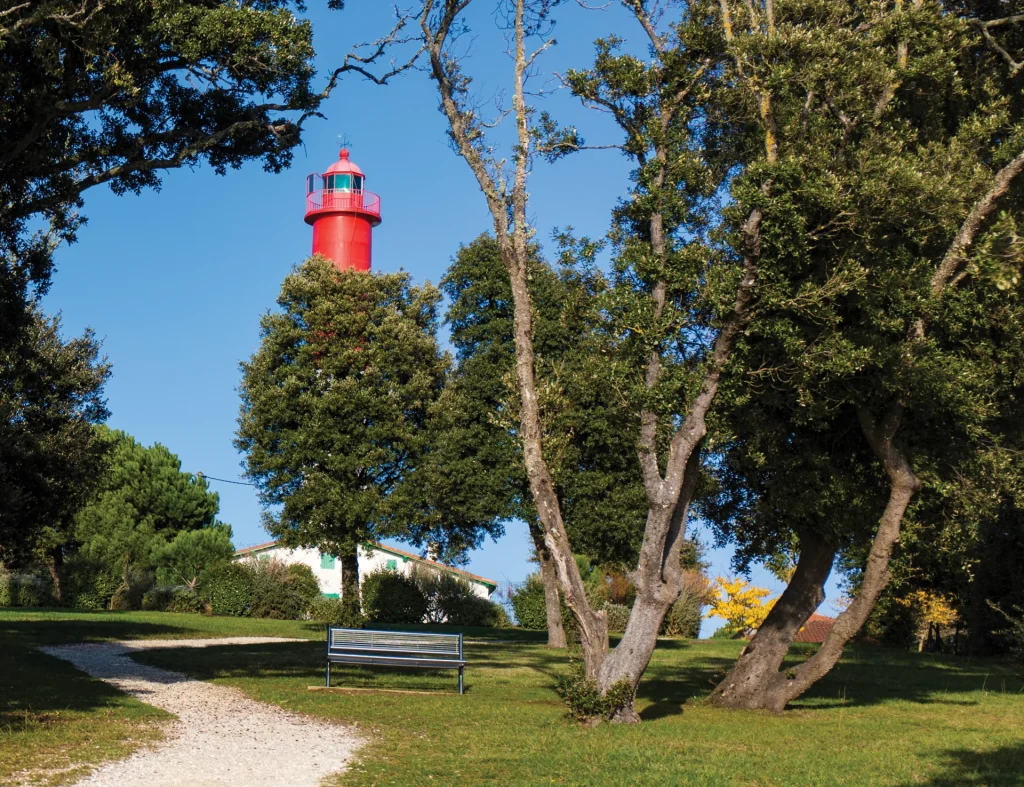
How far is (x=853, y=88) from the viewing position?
13.8m

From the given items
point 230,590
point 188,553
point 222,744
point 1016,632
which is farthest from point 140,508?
point 222,744

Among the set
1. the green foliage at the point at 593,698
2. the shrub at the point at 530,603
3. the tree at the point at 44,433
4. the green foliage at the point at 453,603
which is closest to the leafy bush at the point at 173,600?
the green foliage at the point at 453,603

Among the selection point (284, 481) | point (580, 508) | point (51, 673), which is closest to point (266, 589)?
point (284, 481)

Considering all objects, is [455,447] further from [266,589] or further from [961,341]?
[961,341]

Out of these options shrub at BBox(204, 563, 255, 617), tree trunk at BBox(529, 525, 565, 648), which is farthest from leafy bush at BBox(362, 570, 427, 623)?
tree trunk at BBox(529, 525, 565, 648)

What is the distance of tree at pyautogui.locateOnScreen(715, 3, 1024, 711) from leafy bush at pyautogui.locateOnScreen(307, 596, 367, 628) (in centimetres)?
1918

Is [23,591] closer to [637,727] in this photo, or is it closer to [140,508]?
[140,508]

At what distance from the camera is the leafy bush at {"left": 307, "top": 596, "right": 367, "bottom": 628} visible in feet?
107

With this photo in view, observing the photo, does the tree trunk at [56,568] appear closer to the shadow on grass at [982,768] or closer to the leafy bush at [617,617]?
the leafy bush at [617,617]

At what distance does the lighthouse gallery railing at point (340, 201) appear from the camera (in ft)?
145

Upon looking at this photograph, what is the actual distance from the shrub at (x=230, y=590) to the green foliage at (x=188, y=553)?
5.16 metres

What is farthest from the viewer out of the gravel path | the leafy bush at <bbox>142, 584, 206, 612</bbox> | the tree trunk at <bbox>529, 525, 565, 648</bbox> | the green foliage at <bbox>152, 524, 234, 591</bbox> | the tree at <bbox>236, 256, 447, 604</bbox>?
the green foliage at <bbox>152, 524, 234, 591</bbox>

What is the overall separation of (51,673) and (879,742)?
39.2 feet

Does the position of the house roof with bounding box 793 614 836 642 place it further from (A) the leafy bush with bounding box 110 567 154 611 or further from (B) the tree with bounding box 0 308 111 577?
(B) the tree with bounding box 0 308 111 577
